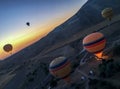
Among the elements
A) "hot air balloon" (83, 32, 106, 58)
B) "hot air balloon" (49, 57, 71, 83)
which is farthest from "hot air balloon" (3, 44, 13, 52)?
"hot air balloon" (83, 32, 106, 58)

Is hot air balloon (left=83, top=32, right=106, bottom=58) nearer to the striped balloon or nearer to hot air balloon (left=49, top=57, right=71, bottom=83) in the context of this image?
the striped balloon

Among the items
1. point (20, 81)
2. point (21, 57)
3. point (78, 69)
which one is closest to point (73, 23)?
point (21, 57)

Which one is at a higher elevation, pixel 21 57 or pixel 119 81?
pixel 119 81

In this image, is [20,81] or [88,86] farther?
[20,81]

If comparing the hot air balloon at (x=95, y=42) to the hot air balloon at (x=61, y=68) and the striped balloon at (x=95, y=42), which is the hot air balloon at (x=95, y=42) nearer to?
the striped balloon at (x=95, y=42)

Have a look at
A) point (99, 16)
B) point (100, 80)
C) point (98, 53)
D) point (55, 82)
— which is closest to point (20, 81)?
point (55, 82)

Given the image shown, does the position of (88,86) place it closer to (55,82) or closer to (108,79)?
(108,79)

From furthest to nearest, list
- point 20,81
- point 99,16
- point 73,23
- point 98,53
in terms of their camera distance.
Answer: point 73,23 → point 99,16 → point 20,81 → point 98,53

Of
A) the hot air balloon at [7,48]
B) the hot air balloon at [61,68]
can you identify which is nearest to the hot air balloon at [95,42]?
the hot air balloon at [61,68]

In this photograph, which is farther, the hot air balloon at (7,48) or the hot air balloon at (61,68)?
the hot air balloon at (7,48)

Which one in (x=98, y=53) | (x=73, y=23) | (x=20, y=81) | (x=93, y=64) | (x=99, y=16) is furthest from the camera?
(x=73, y=23)
